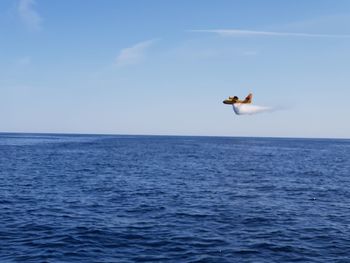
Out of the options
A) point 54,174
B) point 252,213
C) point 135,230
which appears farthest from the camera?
point 54,174

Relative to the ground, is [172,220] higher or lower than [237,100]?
lower

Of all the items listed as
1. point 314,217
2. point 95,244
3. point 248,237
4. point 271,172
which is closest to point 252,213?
point 314,217

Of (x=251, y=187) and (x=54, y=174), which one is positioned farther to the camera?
(x=54, y=174)

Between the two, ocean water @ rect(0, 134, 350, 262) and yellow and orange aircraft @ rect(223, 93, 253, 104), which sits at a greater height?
yellow and orange aircraft @ rect(223, 93, 253, 104)

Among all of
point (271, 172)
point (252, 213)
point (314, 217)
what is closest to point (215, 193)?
point (252, 213)

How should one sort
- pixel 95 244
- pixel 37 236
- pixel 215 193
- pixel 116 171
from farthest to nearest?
1. pixel 116 171
2. pixel 215 193
3. pixel 37 236
4. pixel 95 244

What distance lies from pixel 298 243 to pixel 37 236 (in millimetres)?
20299

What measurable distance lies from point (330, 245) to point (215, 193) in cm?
2241

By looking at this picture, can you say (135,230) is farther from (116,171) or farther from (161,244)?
(116,171)

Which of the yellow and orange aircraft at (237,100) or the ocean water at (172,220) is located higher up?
the yellow and orange aircraft at (237,100)

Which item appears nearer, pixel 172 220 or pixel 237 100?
pixel 172 220

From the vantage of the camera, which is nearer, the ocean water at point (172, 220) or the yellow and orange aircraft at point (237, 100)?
the ocean water at point (172, 220)

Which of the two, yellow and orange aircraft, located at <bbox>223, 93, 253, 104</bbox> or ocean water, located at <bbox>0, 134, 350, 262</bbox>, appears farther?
yellow and orange aircraft, located at <bbox>223, 93, 253, 104</bbox>

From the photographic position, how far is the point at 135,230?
Answer: 30.5 meters
